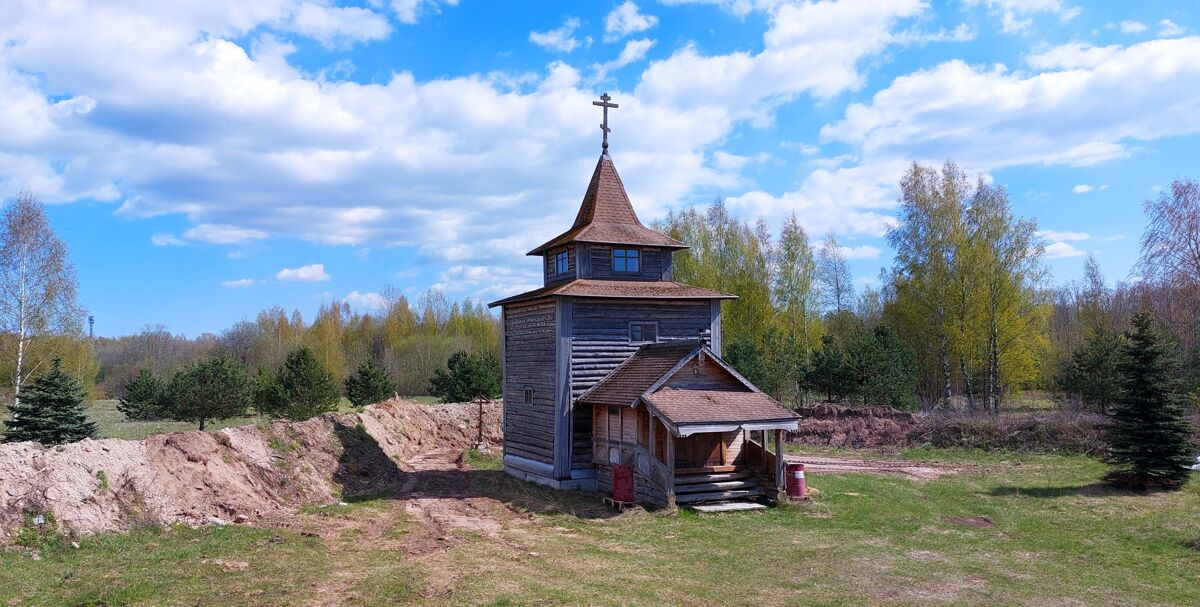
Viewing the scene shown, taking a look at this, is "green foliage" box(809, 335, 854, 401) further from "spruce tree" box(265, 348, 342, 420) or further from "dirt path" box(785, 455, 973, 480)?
"spruce tree" box(265, 348, 342, 420)

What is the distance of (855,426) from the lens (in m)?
32.2

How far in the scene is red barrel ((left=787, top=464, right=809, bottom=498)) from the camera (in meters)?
18.4

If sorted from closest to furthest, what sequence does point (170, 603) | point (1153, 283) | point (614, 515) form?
point (170, 603) < point (614, 515) < point (1153, 283)

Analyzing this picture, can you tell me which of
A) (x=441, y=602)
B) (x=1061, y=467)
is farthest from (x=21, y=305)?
(x=1061, y=467)

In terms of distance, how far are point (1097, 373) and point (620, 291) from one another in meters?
26.2

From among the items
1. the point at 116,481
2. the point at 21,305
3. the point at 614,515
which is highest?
the point at 21,305

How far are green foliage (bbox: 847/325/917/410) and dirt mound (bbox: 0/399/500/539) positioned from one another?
23.4 metres

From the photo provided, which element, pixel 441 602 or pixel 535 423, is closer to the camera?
pixel 441 602

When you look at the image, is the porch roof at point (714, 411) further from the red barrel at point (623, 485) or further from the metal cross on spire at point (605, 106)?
the metal cross on spire at point (605, 106)

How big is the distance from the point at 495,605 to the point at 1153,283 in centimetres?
2910

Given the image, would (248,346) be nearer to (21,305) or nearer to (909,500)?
(21,305)

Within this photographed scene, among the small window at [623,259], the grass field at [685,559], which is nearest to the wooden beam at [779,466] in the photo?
the grass field at [685,559]

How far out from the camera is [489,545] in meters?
14.2

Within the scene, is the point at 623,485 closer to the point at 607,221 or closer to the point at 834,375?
the point at 607,221
